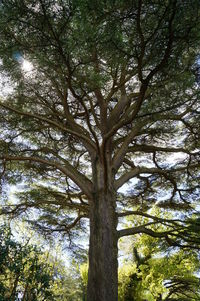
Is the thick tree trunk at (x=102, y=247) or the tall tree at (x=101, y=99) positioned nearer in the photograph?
the tall tree at (x=101, y=99)

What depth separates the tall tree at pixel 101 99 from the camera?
2.89 meters

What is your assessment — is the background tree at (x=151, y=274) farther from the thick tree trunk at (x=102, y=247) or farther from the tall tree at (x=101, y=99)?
the thick tree trunk at (x=102, y=247)

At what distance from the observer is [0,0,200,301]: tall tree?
2891mm

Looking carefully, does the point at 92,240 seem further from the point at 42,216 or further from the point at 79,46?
the point at 79,46

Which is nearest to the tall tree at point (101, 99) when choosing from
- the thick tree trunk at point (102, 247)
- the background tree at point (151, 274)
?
the thick tree trunk at point (102, 247)

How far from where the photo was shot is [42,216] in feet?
21.2

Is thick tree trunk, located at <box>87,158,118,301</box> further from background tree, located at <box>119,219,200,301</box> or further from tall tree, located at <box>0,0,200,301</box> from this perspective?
background tree, located at <box>119,219,200,301</box>

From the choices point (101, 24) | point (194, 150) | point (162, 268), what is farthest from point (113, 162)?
point (162, 268)

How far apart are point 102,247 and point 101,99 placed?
3.92 metres

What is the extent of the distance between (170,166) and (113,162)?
1.97 meters

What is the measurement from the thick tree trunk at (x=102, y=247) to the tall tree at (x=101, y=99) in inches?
0.7

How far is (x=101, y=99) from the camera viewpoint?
→ 6426mm

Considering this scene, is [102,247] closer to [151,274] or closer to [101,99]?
[101,99]

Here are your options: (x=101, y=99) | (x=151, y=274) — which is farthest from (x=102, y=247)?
(x=151, y=274)
